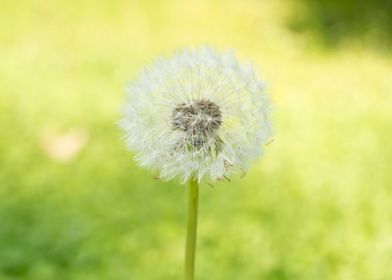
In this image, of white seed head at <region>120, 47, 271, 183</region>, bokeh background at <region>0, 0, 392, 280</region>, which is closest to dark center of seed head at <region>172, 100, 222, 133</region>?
white seed head at <region>120, 47, 271, 183</region>

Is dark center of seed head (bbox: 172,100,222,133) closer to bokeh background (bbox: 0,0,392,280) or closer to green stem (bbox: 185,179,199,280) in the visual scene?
green stem (bbox: 185,179,199,280)

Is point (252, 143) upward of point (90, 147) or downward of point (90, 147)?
downward

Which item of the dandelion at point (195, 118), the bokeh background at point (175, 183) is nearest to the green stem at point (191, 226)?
the dandelion at point (195, 118)

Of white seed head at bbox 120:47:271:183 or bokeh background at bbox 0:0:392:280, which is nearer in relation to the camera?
white seed head at bbox 120:47:271:183

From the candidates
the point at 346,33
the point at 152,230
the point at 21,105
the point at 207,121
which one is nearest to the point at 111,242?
the point at 152,230

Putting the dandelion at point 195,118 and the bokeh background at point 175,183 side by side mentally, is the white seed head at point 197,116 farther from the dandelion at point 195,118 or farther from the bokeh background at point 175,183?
the bokeh background at point 175,183

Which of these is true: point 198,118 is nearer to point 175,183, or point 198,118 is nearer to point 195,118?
point 195,118

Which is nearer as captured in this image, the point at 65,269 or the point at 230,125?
the point at 230,125

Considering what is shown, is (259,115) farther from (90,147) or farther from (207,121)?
(90,147)

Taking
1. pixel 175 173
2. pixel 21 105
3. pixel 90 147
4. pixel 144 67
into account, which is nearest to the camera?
pixel 175 173
